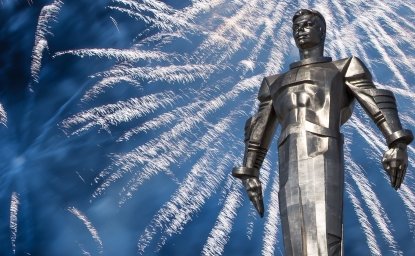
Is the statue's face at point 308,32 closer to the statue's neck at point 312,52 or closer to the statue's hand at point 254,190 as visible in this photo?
the statue's neck at point 312,52

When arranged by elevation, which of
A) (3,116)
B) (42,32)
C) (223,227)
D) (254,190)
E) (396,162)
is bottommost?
(223,227)

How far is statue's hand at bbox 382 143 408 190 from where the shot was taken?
9.30 meters

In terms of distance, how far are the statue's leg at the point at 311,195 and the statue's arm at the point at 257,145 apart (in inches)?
21.5

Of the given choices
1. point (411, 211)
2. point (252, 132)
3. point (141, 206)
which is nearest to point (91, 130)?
point (141, 206)

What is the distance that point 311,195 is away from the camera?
929cm

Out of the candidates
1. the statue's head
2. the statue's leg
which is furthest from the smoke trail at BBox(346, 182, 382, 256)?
the statue's leg

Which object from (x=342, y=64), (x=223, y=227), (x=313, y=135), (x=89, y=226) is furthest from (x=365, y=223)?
(x=313, y=135)

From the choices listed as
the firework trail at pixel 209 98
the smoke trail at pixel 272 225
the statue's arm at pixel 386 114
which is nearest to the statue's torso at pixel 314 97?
the statue's arm at pixel 386 114

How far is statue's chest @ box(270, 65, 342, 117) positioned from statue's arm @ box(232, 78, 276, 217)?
8.7 inches

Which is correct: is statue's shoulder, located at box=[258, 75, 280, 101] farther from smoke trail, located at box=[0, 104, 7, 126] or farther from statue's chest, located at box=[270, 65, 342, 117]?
smoke trail, located at box=[0, 104, 7, 126]

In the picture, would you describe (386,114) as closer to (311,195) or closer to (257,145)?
(311,195)

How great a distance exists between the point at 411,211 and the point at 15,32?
8.98 metres

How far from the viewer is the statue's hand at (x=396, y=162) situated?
9297 mm

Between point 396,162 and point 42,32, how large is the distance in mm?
11883
